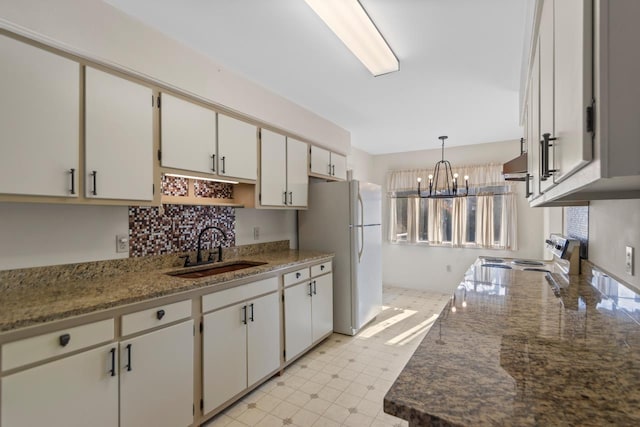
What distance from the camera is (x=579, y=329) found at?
1.12 meters

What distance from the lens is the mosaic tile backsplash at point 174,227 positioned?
7.13 ft

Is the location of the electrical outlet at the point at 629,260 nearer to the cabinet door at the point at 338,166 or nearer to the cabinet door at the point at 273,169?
the cabinet door at the point at 273,169

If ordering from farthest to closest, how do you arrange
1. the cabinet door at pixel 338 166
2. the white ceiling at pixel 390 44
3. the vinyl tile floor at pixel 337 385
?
the cabinet door at pixel 338 166
the vinyl tile floor at pixel 337 385
the white ceiling at pixel 390 44

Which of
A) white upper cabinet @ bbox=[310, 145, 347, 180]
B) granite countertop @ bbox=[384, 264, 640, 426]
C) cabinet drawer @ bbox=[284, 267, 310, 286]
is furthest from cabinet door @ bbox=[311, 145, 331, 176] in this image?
granite countertop @ bbox=[384, 264, 640, 426]

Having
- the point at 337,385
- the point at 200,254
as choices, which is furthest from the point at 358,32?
the point at 337,385

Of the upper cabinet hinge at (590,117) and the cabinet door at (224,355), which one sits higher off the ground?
the upper cabinet hinge at (590,117)

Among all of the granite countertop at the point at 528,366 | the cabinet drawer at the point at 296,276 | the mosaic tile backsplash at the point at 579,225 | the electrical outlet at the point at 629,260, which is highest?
the mosaic tile backsplash at the point at 579,225

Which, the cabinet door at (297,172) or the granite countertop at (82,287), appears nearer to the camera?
the granite countertop at (82,287)

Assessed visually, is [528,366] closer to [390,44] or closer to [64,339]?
[64,339]

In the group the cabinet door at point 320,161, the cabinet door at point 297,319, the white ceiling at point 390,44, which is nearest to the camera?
the white ceiling at point 390,44

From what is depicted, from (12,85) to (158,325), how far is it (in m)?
1.36

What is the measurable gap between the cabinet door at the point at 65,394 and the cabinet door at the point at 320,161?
2.61 meters

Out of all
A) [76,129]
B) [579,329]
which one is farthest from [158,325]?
[579,329]

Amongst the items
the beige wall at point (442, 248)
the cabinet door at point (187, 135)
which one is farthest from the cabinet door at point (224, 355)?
the beige wall at point (442, 248)
